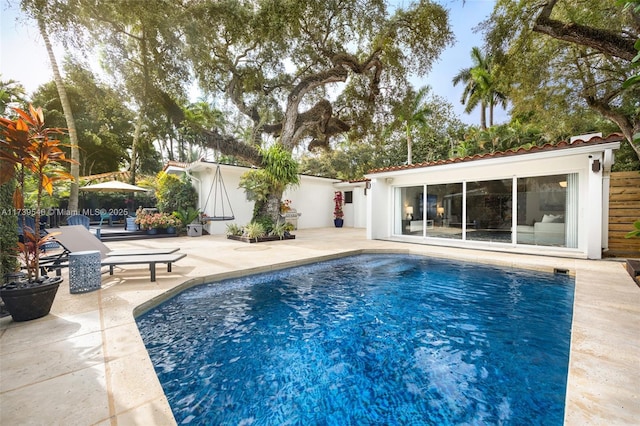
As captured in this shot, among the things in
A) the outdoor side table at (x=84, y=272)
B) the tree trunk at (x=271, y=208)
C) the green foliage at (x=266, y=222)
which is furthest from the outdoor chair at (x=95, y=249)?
the tree trunk at (x=271, y=208)

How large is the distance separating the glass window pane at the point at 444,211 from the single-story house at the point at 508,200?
0.03 metres

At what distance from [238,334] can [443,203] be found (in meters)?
8.77

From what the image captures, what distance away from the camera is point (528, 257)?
730 cm

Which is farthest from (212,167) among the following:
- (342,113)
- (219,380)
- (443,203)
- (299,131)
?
(219,380)

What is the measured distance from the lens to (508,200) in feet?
28.1

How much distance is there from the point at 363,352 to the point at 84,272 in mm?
4477

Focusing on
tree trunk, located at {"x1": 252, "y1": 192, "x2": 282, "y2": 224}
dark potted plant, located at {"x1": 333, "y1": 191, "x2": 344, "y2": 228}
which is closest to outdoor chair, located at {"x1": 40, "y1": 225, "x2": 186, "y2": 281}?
tree trunk, located at {"x1": 252, "y1": 192, "x2": 282, "y2": 224}

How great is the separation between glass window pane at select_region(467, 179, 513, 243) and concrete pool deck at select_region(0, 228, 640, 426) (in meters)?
4.00

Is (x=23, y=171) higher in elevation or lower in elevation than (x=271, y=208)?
higher

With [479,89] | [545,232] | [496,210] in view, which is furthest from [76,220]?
[479,89]

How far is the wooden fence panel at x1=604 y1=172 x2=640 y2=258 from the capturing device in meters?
7.56

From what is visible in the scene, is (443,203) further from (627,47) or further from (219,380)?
(219,380)

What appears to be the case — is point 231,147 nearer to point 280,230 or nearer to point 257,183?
point 257,183

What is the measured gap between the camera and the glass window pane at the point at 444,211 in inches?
380
